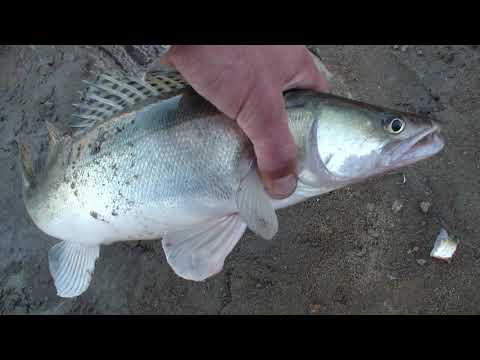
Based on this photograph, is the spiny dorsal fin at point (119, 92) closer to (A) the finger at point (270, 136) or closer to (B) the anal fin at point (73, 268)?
(A) the finger at point (270, 136)

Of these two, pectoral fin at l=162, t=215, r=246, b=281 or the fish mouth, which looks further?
pectoral fin at l=162, t=215, r=246, b=281

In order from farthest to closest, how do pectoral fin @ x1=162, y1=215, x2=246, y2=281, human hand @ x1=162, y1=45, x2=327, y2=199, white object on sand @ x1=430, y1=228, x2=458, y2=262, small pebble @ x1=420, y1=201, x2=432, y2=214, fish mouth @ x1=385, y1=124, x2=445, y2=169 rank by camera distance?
small pebble @ x1=420, y1=201, x2=432, y2=214 → white object on sand @ x1=430, y1=228, x2=458, y2=262 → pectoral fin @ x1=162, y1=215, x2=246, y2=281 → fish mouth @ x1=385, y1=124, x2=445, y2=169 → human hand @ x1=162, y1=45, x2=327, y2=199

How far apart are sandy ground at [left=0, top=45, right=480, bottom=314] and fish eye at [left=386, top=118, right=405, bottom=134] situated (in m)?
0.73

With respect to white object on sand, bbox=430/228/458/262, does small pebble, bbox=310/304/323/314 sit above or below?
below

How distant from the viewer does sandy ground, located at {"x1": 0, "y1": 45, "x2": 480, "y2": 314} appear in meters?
2.50

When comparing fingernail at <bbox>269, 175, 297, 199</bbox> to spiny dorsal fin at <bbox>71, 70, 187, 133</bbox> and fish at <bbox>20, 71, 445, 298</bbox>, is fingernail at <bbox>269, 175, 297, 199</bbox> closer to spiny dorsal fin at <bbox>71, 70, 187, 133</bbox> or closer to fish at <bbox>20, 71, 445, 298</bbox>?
fish at <bbox>20, 71, 445, 298</bbox>

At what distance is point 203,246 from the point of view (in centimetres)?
225

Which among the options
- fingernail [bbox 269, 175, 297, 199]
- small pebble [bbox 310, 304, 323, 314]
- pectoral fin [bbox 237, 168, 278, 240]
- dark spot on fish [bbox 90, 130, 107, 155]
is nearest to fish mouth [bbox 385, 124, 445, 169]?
fingernail [bbox 269, 175, 297, 199]

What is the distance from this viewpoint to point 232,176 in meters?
2.10

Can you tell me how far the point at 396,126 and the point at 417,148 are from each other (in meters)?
0.14

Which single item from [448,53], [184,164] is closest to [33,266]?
[184,164]

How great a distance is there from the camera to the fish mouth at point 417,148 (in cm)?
197

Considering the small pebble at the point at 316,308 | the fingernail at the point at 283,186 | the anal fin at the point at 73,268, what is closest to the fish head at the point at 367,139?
the fingernail at the point at 283,186

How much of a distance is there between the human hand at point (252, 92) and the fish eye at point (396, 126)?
464 millimetres
